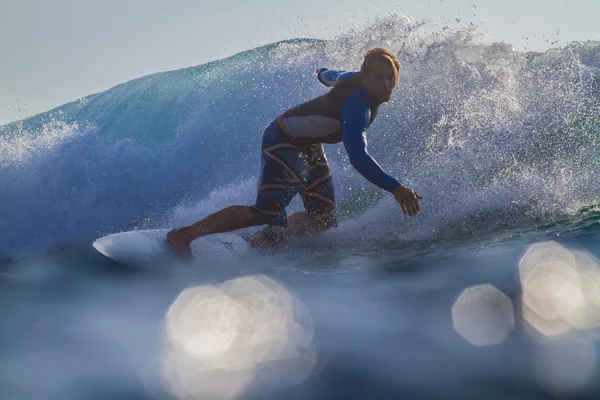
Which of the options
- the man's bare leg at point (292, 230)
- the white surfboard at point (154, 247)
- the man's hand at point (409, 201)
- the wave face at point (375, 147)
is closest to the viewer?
the man's hand at point (409, 201)

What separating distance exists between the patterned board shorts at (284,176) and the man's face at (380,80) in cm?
88

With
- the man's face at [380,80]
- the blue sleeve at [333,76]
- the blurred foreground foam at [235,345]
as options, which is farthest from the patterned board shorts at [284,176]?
the blurred foreground foam at [235,345]

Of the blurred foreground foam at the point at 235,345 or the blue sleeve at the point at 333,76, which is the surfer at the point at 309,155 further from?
the blurred foreground foam at the point at 235,345

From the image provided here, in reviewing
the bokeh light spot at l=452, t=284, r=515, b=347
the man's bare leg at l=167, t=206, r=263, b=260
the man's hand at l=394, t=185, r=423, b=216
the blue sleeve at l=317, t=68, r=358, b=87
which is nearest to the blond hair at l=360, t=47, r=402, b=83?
the blue sleeve at l=317, t=68, r=358, b=87

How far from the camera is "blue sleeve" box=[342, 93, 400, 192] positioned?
386 cm

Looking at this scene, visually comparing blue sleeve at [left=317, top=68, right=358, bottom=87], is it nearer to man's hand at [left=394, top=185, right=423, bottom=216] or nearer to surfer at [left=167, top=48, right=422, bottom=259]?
surfer at [left=167, top=48, right=422, bottom=259]

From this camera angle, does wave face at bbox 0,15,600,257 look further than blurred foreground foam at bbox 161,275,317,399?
Yes

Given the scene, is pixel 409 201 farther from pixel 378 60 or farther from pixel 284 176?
pixel 284 176

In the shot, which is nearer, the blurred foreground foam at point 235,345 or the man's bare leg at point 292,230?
the blurred foreground foam at point 235,345

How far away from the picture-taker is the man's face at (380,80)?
3883 millimetres

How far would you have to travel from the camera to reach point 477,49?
Answer: 779 cm

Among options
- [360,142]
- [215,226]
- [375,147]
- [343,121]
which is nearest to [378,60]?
[343,121]

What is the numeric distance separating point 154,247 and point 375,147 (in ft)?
13.1

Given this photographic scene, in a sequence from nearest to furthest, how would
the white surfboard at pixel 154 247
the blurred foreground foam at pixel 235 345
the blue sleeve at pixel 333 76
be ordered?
the blurred foreground foam at pixel 235 345, the blue sleeve at pixel 333 76, the white surfboard at pixel 154 247
